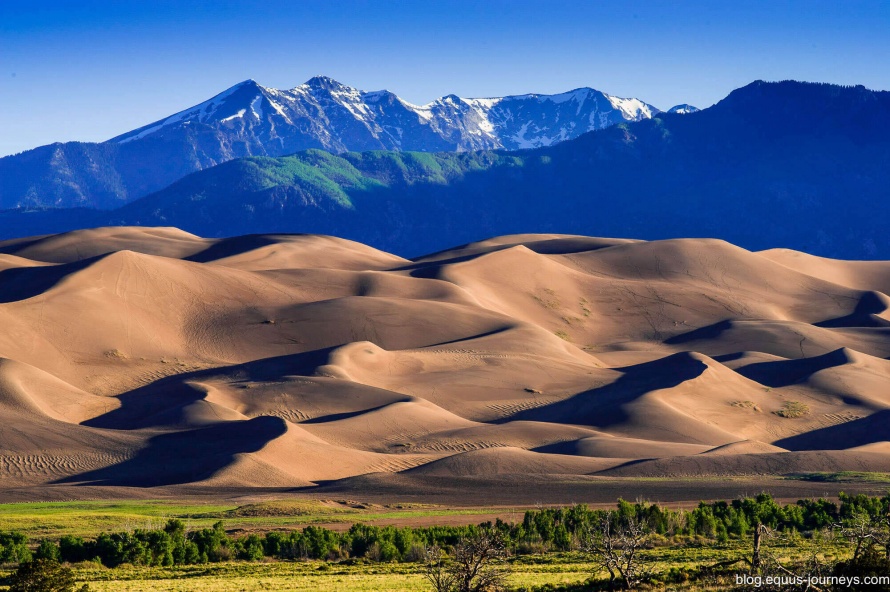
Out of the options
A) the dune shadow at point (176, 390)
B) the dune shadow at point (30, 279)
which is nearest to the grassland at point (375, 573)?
the dune shadow at point (176, 390)

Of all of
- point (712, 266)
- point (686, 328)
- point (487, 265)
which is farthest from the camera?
point (712, 266)

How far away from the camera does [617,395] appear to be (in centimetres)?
8662

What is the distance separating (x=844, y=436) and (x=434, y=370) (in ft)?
97.5

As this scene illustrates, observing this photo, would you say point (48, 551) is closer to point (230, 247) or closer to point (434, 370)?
point (434, 370)

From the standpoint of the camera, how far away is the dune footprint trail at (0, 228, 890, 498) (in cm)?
7025

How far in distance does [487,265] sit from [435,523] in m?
83.3

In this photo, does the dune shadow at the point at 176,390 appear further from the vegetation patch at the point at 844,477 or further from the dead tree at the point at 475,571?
the dead tree at the point at 475,571

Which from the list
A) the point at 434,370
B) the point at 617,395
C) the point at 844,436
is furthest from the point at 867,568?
the point at 434,370

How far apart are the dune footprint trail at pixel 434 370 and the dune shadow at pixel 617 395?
0.88ft

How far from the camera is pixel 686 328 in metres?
123

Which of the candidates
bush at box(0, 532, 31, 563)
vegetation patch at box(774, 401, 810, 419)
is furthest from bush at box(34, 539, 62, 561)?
vegetation patch at box(774, 401, 810, 419)

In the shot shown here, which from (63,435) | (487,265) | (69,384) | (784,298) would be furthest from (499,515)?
(784,298)

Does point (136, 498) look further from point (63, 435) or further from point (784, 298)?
point (784, 298)

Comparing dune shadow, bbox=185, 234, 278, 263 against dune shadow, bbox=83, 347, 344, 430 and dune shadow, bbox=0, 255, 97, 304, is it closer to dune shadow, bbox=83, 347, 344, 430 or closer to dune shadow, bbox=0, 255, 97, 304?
dune shadow, bbox=0, 255, 97, 304
